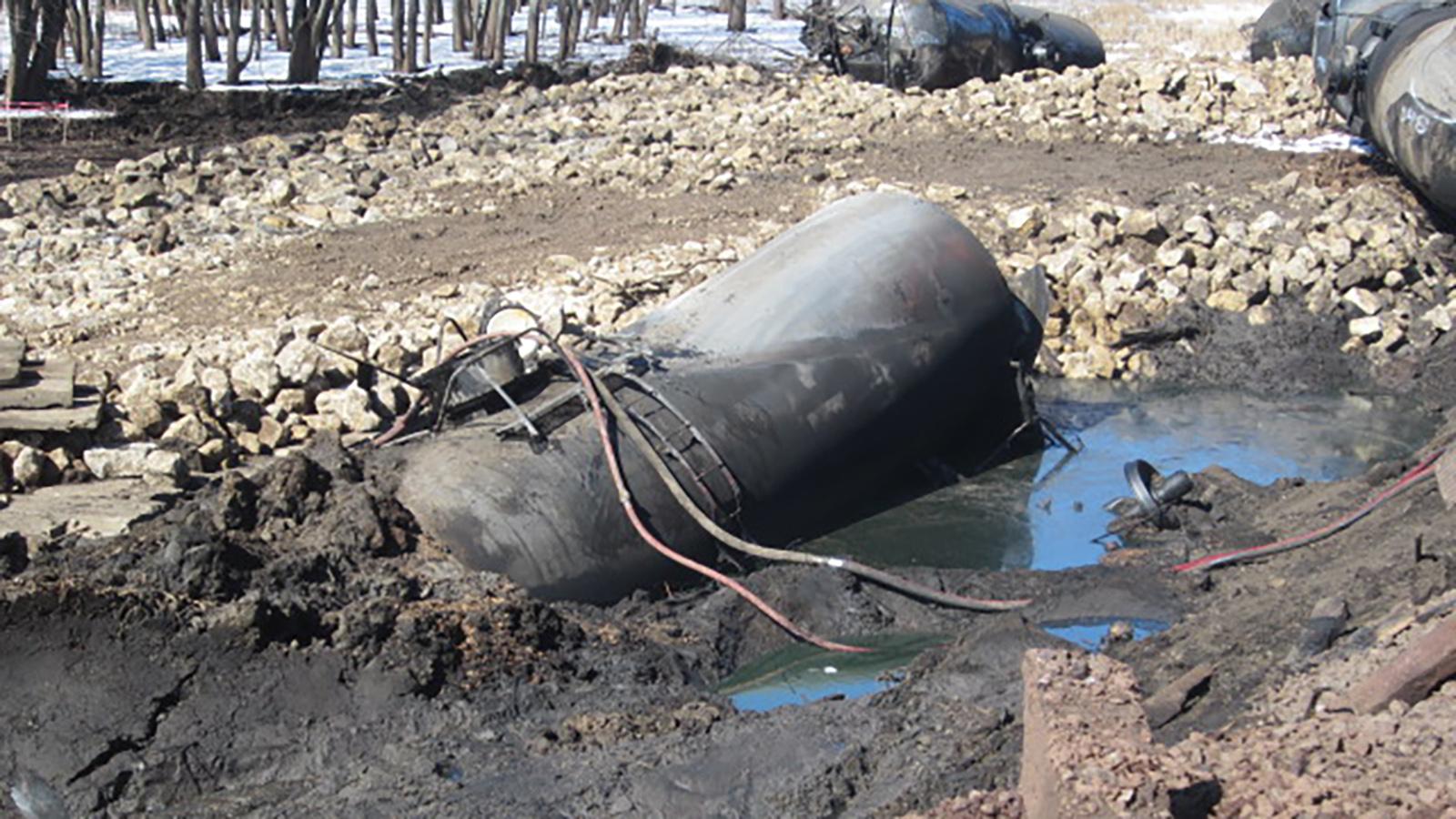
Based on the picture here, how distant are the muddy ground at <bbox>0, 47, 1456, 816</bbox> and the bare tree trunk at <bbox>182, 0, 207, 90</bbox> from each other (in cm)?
1523

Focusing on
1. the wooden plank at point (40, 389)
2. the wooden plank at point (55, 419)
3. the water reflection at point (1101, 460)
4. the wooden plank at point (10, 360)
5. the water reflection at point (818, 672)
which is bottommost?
the water reflection at point (1101, 460)

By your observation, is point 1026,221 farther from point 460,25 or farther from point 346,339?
point 460,25

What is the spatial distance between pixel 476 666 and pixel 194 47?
1748 cm

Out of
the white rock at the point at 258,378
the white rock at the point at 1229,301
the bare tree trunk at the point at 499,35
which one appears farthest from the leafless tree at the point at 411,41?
the white rock at the point at 258,378

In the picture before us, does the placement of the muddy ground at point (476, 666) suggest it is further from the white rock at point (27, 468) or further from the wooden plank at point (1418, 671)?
the white rock at point (27, 468)

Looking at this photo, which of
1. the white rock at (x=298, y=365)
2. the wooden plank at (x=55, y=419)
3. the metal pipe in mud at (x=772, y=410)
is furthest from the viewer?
the white rock at (x=298, y=365)

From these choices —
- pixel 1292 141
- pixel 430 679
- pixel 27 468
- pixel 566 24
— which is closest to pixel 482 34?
pixel 566 24

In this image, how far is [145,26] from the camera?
2841cm

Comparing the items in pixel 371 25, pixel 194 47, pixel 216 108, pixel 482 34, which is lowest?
pixel 216 108

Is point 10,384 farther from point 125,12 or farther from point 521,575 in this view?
point 125,12

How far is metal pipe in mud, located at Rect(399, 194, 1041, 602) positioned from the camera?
6.50m

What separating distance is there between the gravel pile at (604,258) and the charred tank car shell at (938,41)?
1.12 m

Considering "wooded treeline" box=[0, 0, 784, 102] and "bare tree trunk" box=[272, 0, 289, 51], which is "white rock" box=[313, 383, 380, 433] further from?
"bare tree trunk" box=[272, 0, 289, 51]

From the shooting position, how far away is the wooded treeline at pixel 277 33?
19.4m
